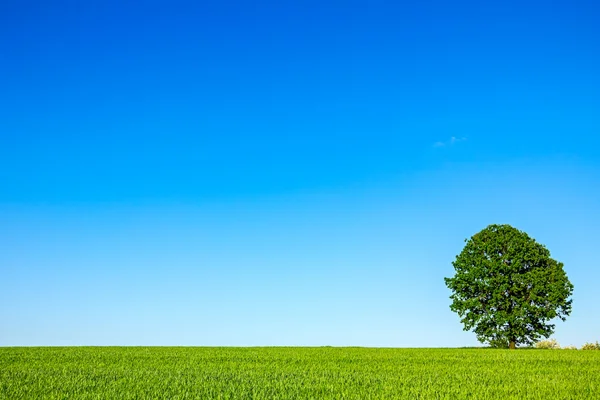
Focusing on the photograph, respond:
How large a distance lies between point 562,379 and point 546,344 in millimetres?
43269

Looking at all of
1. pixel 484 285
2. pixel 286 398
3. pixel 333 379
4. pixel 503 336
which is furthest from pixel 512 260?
pixel 286 398

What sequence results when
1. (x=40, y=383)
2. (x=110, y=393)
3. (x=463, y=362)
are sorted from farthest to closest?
(x=463, y=362) < (x=40, y=383) < (x=110, y=393)

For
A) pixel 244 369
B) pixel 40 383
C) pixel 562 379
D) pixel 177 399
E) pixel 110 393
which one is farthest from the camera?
pixel 244 369

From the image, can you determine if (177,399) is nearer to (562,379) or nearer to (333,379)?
(333,379)

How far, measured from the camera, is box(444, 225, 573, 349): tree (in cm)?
4434

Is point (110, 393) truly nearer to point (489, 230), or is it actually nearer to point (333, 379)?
point (333, 379)

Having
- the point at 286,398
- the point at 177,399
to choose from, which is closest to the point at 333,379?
the point at 286,398

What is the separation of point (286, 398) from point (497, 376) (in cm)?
898

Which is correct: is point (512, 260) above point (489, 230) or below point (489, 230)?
below

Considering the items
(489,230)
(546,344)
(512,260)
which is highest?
(489,230)

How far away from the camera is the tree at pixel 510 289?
44.3m

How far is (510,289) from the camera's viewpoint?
4503 centimetres

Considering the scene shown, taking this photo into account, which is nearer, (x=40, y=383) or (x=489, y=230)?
(x=40, y=383)

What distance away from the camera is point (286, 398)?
10.8 metres
